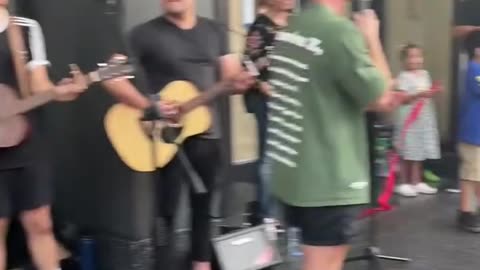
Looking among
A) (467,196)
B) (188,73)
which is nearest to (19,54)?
(188,73)

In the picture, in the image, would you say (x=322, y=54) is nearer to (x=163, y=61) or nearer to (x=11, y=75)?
(x=163, y=61)

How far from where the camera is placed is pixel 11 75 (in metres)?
3.50

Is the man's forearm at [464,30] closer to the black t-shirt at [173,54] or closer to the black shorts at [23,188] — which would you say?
the black t-shirt at [173,54]

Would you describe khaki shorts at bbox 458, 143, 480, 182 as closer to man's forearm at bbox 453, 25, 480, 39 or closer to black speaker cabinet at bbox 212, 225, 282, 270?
man's forearm at bbox 453, 25, 480, 39

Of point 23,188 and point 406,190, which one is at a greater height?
point 23,188

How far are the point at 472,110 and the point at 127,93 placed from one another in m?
2.28

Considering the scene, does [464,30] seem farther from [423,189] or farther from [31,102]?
[31,102]

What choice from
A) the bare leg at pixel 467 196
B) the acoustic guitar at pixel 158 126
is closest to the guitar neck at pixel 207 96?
the acoustic guitar at pixel 158 126

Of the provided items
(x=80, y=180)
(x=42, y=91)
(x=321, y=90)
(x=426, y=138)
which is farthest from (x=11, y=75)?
(x=426, y=138)

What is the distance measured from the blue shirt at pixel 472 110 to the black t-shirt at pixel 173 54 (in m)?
1.89

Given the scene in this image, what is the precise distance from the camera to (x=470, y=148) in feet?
16.3

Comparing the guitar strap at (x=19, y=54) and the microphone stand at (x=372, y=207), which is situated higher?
the guitar strap at (x=19, y=54)

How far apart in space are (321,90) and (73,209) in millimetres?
2052

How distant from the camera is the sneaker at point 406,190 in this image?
19.6ft
